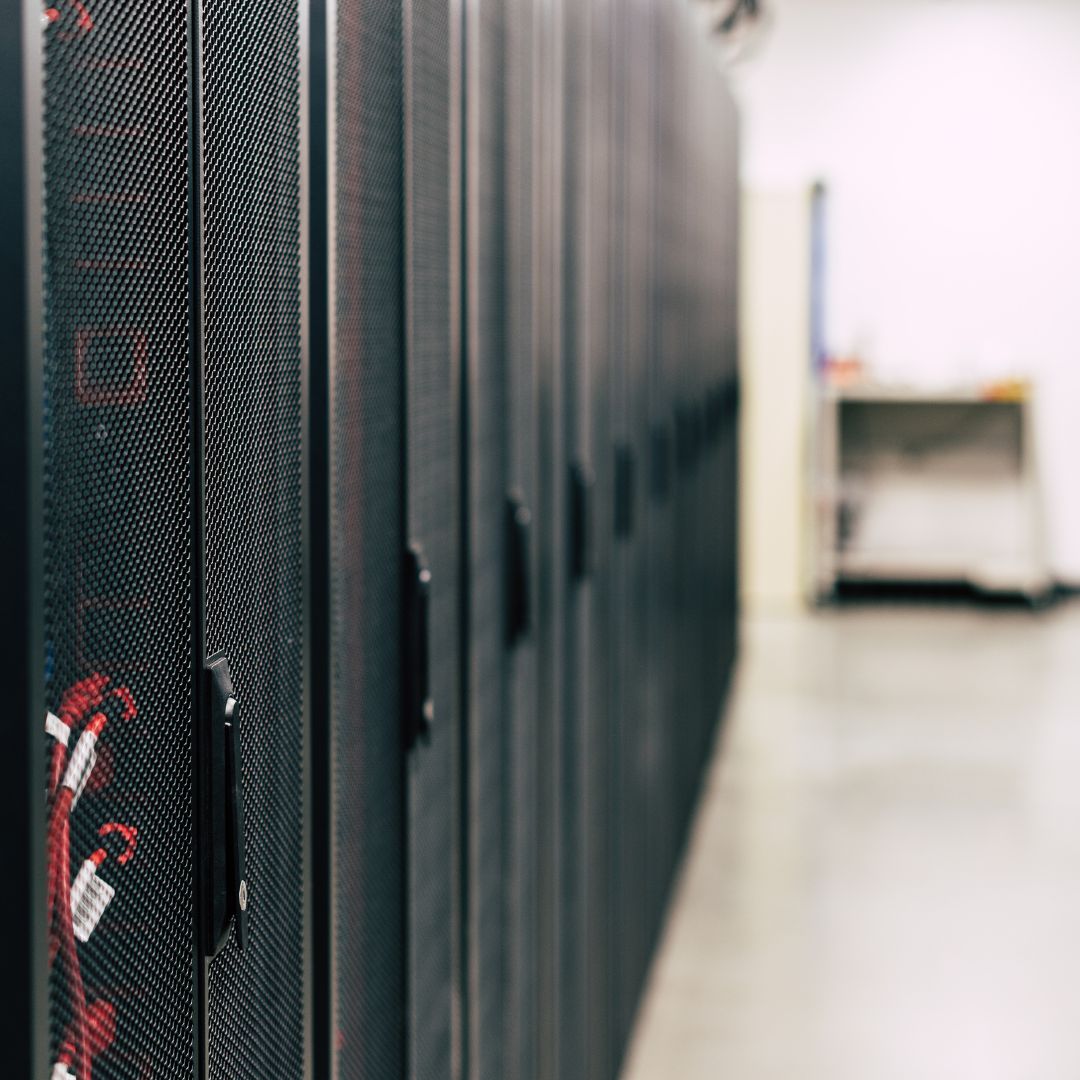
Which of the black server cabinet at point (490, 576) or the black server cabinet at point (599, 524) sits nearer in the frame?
the black server cabinet at point (490, 576)

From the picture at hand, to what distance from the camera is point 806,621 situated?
7.46m

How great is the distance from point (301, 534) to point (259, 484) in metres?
0.08

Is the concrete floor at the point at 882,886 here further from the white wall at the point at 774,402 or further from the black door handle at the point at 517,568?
the white wall at the point at 774,402

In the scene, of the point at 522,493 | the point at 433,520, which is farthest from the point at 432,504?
the point at 522,493

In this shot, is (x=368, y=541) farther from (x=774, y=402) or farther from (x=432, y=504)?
(x=774, y=402)

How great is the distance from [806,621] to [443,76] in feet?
20.8

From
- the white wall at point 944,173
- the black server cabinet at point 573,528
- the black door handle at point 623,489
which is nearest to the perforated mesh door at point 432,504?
the black server cabinet at point 573,528

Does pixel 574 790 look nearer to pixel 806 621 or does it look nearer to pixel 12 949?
pixel 12 949

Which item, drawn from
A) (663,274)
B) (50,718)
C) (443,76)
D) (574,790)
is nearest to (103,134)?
(50,718)

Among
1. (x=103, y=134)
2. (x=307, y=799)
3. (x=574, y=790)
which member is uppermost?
(x=103, y=134)

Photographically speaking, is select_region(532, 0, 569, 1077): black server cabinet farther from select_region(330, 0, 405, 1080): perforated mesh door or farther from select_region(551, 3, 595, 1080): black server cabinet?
select_region(330, 0, 405, 1080): perforated mesh door

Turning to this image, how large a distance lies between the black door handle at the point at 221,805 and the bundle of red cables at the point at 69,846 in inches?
4.2

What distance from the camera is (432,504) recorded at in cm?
133

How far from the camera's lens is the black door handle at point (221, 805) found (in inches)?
31.3
